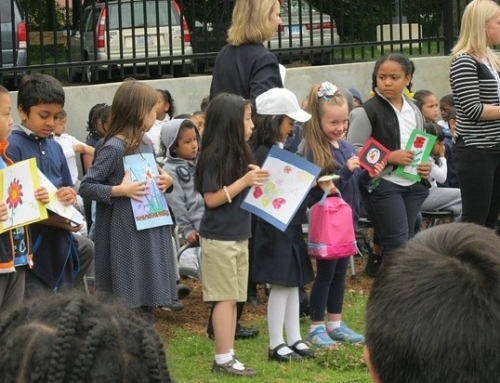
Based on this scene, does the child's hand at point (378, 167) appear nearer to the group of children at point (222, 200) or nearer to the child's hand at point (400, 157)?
the group of children at point (222, 200)

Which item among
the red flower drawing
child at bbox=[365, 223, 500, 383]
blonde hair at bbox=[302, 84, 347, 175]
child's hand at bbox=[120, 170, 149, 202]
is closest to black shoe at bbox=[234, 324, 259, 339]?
blonde hair at bbox=[302, 84, 347, 175]

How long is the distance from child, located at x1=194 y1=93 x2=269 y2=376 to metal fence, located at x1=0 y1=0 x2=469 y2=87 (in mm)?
4116

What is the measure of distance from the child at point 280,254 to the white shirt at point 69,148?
8.57ft

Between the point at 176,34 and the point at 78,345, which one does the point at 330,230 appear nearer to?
the point at 78,345

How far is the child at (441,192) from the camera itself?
376 inches

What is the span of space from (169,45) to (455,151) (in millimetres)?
4030

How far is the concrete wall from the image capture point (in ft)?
33.8

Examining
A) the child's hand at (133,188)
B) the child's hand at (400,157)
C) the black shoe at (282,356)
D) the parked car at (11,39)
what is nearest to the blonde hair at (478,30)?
the child's hand at (400,157)

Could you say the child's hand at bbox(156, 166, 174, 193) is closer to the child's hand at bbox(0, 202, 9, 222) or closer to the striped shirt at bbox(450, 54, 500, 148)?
the child's hand at bbox(0, 202, 9, 222)

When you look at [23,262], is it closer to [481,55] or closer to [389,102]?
[389,102]

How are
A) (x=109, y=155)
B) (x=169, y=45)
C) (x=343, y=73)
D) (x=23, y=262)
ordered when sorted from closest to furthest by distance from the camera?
(x=23, y=262)
(x=109, y=155)
(x=169, y=45)
(x=343, y=73)

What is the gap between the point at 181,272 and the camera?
8.02 meters

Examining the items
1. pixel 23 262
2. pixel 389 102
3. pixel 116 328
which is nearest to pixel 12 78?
pixel 389 102

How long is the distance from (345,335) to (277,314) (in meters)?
0.70
